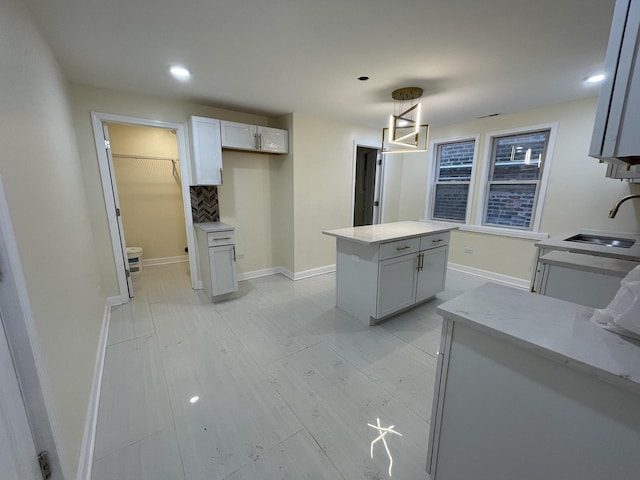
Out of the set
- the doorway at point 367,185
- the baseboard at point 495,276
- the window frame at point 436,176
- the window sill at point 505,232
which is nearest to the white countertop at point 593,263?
the window sill at point 505,232

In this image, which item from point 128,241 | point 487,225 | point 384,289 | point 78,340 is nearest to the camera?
point 78,340

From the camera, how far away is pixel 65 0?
1397 mm

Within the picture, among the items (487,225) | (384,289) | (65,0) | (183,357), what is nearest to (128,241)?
(183,357)

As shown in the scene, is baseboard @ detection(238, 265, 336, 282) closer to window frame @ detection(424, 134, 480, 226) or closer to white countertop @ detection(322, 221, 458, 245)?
white countertop @ detection(322, 221, 458, 245)

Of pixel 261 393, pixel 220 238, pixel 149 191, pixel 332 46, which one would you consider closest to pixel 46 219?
pixel 261 393

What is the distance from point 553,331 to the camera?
0.85 metres

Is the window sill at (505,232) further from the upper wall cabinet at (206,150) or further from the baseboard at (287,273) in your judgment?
the upper wall cabinet at (206,150)

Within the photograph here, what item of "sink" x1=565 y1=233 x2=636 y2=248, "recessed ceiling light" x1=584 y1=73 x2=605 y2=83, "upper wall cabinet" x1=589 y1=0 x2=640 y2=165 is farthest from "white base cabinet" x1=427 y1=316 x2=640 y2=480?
"recessed ceiling light" x1=584 y1=73 x2=605 y2=83

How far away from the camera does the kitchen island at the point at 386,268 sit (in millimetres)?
2375

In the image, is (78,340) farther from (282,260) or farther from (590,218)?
(590,218)

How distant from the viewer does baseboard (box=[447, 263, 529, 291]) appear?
142 inches

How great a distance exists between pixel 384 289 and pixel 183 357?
1807 millimetres

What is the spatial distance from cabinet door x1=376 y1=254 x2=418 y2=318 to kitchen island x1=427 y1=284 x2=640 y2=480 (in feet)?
4.13

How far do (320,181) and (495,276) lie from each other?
2962mm
